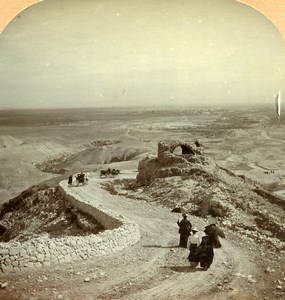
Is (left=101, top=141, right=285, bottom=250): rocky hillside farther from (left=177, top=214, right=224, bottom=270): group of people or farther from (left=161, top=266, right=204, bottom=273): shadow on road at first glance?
(left=161, top=266, right=204, bottom=273): shadow on road

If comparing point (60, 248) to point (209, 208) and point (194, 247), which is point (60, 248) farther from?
point (209, 208)

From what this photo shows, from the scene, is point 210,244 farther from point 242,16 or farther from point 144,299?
point 242,16

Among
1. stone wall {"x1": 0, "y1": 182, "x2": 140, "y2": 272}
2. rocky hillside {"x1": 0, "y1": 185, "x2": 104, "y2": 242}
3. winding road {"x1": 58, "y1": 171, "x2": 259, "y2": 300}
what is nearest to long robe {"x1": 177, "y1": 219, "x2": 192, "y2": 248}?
winding road {"x1": 58, "y1": 171, "x2": 259, "y2": 300}

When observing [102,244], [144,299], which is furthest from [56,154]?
[144,299]

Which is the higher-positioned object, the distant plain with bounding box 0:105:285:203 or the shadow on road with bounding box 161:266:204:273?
the distant plain with bounding box 0:105:285:203

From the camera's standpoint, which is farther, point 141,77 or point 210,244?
point 141,77

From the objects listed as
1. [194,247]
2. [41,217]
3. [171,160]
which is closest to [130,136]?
[171,160]

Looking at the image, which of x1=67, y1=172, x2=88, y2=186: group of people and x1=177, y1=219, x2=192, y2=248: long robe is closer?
x1=177, y1=219, x2=192, y2=248: long robe
